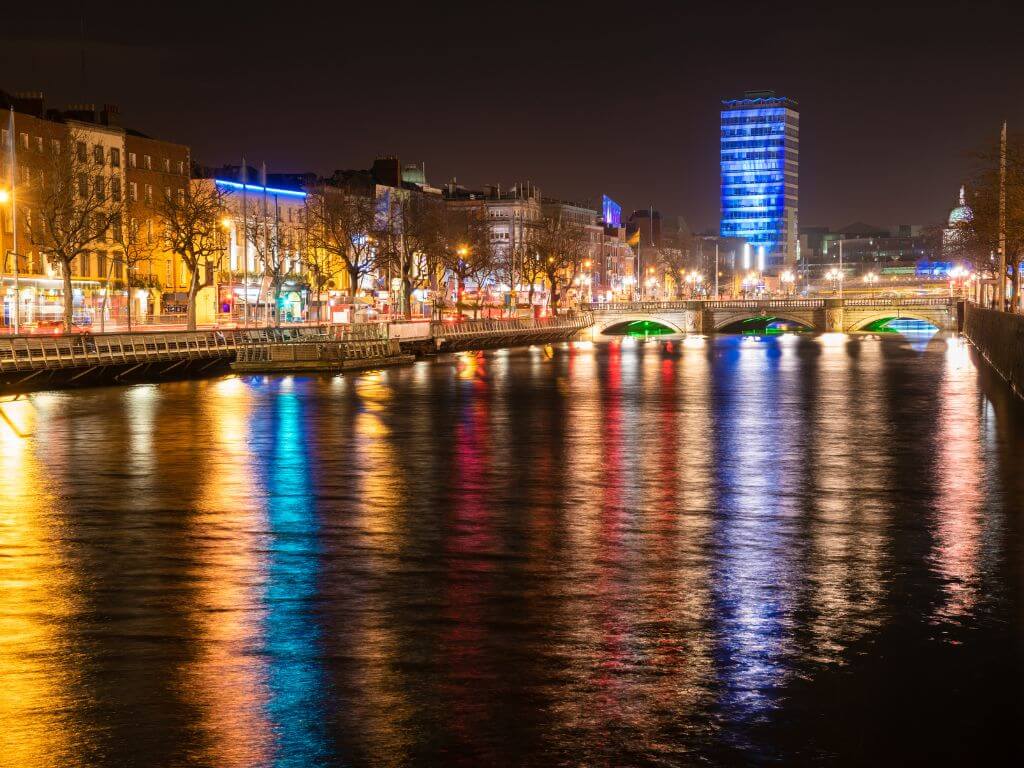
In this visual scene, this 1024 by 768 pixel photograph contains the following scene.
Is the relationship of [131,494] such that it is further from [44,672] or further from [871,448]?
[871,448]

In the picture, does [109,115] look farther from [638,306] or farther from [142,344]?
[638,306]

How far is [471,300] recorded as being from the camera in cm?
16750

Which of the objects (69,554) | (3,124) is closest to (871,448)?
(69,554)

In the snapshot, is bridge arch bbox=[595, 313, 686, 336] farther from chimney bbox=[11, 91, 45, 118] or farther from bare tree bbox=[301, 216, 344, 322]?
chimney bbox=[11, 91, 45, 118]

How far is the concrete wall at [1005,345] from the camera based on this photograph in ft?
171

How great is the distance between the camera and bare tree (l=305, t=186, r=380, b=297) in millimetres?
113312

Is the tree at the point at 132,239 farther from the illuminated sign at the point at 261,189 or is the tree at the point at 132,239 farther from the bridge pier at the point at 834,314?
the bridge pier at the point at 834,314

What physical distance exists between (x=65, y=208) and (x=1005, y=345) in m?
50.3

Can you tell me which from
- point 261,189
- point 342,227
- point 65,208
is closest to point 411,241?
point 342,227

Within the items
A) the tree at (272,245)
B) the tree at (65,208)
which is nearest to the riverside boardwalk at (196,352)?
the tree at (65,208)

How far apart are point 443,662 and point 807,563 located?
276 inches

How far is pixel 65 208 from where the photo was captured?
7994 cm

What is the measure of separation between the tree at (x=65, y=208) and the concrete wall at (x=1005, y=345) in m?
45.5

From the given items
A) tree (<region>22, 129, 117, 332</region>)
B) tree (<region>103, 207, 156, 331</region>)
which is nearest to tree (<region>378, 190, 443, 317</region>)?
tree (<region>103, 207, 156, 331</region>)
